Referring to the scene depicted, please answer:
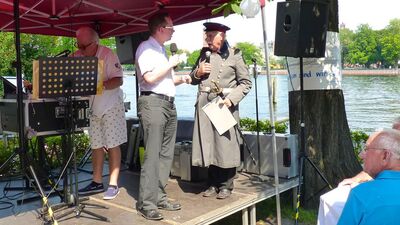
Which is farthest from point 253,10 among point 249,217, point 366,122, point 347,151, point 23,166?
point 366,122

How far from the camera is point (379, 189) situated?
1952 millimetres

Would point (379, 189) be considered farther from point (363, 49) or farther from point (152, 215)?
point (363, 49)

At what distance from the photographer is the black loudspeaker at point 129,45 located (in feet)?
22.6

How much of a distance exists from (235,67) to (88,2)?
79.5 inches

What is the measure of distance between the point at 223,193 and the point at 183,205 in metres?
0.46

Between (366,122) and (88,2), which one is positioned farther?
(366,122)

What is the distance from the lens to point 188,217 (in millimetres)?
3729

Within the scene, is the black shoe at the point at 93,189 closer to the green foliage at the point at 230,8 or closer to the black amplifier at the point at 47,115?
the black amplifier at the point at 47,115

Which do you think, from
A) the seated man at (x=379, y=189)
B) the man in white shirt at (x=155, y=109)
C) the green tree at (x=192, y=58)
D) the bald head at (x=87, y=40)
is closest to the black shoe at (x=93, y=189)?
the man in white shirt at (x=155, y=109)

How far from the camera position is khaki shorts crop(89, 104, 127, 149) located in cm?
434

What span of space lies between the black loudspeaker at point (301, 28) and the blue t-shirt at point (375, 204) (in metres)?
2.71

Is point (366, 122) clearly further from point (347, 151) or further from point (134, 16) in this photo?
point (134, 16)

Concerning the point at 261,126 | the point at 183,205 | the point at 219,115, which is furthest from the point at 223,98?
the point at 261,126

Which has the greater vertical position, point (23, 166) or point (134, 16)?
point (134, 16)
